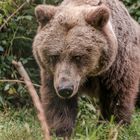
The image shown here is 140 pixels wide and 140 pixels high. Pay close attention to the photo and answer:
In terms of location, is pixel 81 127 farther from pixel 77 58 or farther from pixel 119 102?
pixel 77 58

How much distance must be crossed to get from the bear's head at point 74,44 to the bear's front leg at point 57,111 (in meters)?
0.24

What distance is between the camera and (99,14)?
5422mm

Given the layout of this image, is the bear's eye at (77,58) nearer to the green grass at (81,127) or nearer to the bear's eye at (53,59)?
the bear's eye at (53,59)

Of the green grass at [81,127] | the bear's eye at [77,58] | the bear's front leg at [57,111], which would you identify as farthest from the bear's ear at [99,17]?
the green grass at [81,127]

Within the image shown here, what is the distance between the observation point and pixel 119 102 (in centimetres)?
595

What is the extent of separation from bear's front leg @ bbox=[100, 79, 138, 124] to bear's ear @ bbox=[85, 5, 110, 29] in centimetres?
75

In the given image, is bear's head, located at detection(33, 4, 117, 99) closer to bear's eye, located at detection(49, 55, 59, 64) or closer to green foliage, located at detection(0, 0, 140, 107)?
bear's eye, located at detection(49, 55, 59, 64)

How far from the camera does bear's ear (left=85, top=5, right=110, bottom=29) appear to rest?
5.41 metres

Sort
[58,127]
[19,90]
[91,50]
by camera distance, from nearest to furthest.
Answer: [91,50], [58,127], [19,90]

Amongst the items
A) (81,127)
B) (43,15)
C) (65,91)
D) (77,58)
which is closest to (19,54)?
(81,127)

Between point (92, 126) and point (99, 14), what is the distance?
116cm

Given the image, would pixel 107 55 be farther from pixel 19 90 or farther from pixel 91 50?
pixel 19 90

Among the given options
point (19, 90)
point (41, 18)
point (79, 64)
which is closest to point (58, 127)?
point (79, 64)

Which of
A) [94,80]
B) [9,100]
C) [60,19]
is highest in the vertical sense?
[60,19]
